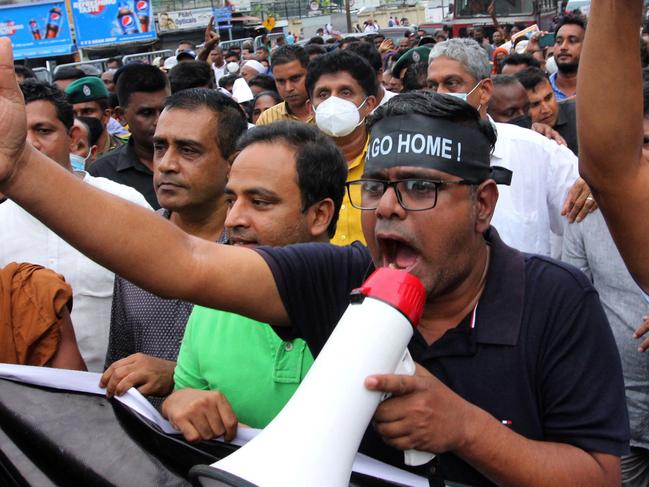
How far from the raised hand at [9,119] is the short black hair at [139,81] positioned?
4.13 meters

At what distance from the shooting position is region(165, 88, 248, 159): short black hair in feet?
11.3

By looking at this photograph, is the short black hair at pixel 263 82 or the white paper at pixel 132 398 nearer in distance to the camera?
the white paper at pixel 132 398

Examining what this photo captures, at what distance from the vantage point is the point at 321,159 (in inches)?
106

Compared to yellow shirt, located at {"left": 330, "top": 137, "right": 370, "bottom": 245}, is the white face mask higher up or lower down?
higher up

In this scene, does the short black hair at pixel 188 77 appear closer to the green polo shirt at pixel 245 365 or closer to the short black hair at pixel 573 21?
the short black hair at pixel 573 21


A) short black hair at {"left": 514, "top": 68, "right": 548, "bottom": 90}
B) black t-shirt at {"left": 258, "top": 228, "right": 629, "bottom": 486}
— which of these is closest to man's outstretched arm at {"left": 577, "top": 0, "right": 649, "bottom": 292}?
black t-shirt at {"left": 258, "top": 228, "right": 629, "bottom": 486}

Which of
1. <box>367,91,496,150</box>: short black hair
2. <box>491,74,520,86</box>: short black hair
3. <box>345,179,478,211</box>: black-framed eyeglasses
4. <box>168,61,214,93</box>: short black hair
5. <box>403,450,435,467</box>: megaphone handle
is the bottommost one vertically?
<box>403,450,435,467</box>: megaphone handle

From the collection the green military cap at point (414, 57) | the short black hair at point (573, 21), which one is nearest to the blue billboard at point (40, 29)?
the green military cap at point (414, 57)

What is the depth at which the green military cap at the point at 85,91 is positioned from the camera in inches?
270

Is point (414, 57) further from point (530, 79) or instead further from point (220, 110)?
point (220, 110)

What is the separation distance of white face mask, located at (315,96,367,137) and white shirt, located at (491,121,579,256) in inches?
31.6

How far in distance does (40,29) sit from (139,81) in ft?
80.0

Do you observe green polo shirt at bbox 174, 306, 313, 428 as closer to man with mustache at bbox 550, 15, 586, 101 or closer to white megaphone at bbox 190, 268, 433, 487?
white megaphone at bbox 190, 268, 433, 487

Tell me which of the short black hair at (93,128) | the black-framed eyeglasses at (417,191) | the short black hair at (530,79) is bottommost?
the short black hair at (93,128)
